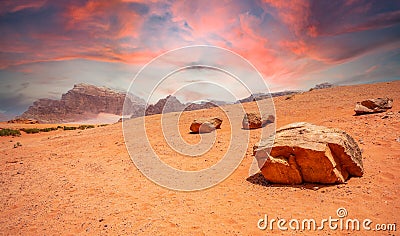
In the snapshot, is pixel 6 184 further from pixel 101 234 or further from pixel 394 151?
pixel 394 151

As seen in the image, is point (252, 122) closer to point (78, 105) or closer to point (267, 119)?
point (267, 119)

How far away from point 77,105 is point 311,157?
13563cm

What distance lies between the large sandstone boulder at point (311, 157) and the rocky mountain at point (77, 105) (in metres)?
106

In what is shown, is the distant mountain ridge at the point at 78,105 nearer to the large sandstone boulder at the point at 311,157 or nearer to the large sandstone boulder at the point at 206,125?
the large sandstone boulder at the point at 206,125

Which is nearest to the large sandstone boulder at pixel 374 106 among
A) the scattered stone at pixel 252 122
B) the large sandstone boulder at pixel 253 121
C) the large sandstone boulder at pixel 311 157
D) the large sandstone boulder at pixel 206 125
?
the large sandstone boulder at pixel 253 121

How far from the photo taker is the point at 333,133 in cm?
598

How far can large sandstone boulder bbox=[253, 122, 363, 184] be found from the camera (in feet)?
18.0

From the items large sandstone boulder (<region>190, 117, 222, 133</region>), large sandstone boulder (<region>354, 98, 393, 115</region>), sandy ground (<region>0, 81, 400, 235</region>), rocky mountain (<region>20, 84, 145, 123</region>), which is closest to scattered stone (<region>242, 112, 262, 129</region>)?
large sandstone boulder (<region>190, 117, 222, 133</region>)

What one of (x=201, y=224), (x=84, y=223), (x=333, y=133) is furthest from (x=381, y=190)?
(x=84, y=223)

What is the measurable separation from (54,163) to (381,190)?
1301 cm

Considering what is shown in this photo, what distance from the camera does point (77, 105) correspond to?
118688mm

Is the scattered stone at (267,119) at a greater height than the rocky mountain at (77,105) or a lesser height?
lesser

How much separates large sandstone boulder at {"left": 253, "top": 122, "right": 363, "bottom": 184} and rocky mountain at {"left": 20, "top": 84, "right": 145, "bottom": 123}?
106 metres

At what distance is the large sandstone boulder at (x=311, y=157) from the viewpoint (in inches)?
216
